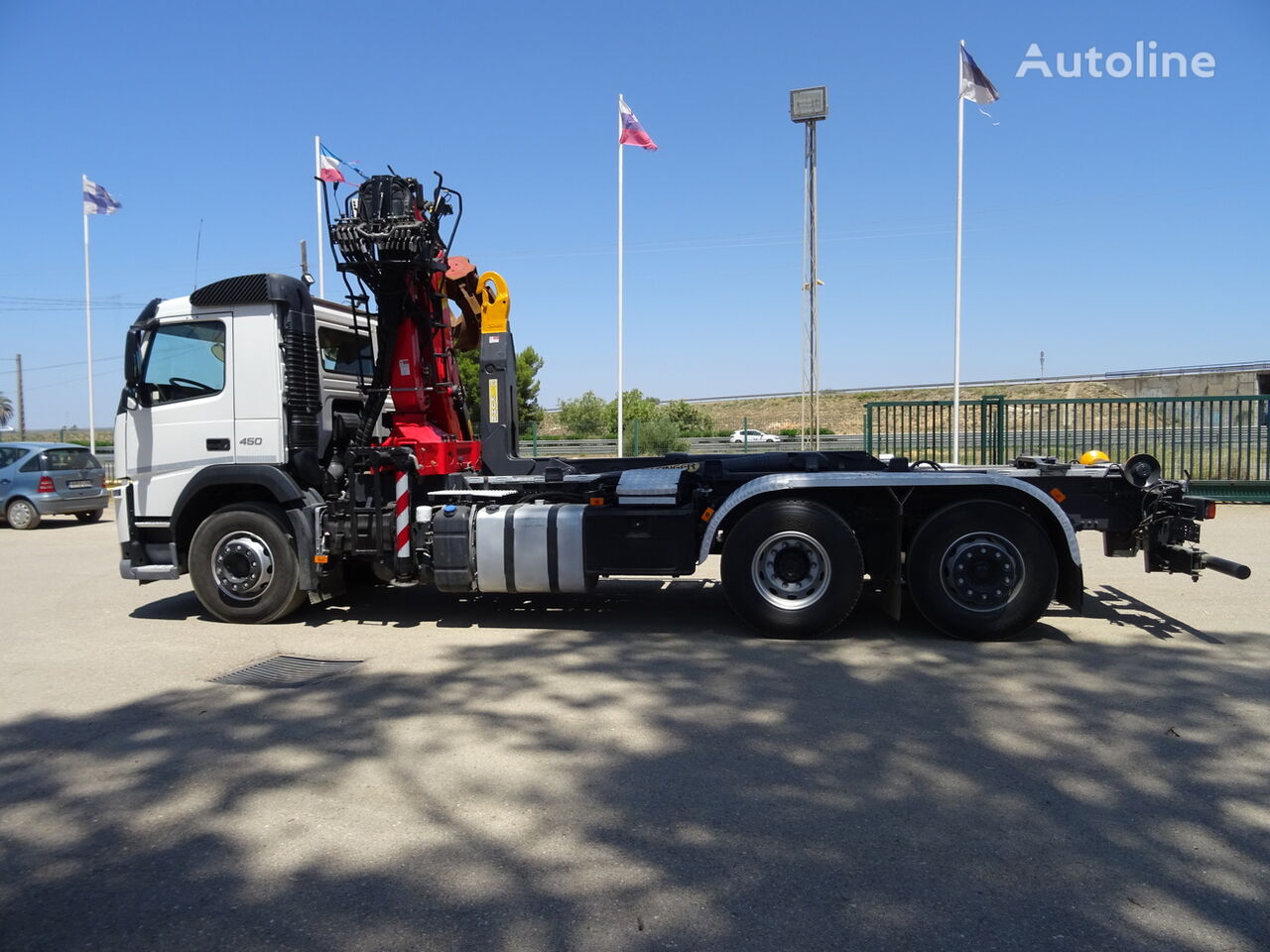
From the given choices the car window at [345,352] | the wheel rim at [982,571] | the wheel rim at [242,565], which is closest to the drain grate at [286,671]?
the wheel rim at [242,565]

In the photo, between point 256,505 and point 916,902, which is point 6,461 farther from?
point 916,902

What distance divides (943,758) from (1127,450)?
49.3 feet

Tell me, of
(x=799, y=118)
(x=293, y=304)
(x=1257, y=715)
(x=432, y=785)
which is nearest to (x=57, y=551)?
(x=293, y=304)

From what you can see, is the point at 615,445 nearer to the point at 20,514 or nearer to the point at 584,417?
the point at 584,417

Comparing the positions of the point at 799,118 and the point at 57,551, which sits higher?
the point at 799,118

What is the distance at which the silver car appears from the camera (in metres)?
16.7

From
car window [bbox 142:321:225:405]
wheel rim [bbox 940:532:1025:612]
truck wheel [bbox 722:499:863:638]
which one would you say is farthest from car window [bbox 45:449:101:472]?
wheel rim [bbox 940:532:1025:612]

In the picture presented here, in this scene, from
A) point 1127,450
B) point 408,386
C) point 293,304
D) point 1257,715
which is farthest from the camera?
point 1127,450

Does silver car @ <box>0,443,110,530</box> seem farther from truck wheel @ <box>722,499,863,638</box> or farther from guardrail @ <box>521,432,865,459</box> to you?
truck wheel @ <box>722,499,863,638</box>

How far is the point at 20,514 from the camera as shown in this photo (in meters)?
16.8

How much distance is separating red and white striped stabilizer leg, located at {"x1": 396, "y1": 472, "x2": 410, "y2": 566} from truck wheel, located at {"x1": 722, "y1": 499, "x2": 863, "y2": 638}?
9.09ft

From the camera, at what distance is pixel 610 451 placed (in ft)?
88.7

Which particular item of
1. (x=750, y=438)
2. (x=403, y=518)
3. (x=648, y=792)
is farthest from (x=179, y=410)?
(x=750, y=438)

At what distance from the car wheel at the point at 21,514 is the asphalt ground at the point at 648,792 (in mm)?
11525
